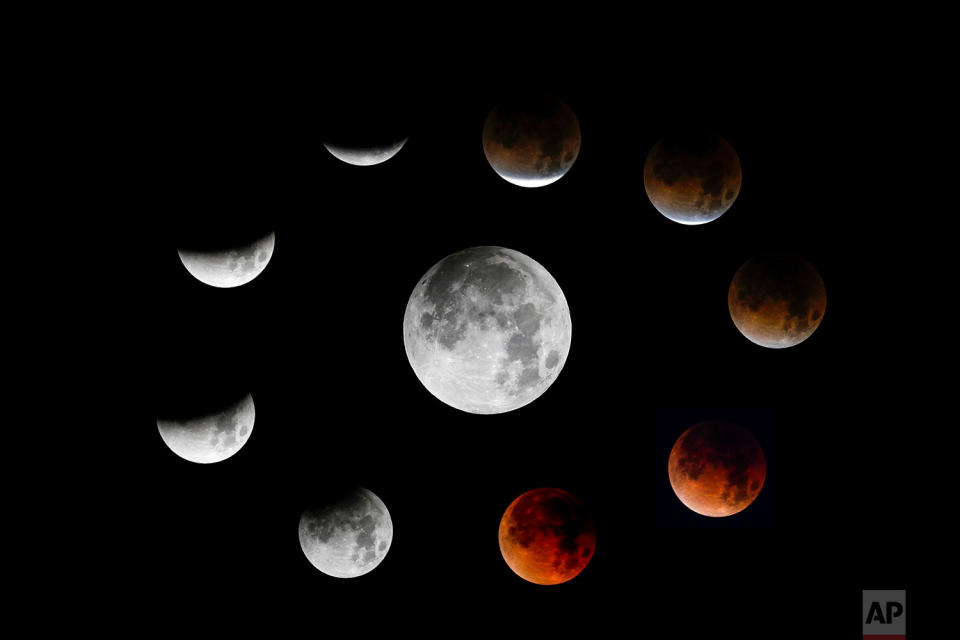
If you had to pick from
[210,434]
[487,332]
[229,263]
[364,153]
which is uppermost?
[364,153]

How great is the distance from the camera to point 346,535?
22.3 feet

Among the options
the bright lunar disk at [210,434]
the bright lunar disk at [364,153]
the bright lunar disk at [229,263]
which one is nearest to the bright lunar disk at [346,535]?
the bright lunar disk at [210,434]

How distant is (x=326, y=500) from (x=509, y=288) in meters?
2.95

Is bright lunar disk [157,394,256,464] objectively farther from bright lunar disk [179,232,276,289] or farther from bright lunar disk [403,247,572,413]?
bright lunar disk [403,247,572,413]

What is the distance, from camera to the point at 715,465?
6516 millimetres

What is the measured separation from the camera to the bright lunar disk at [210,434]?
6965mm

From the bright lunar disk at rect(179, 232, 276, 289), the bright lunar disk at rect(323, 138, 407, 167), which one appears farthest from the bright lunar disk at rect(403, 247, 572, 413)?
the bright lunar disk at rect(179, 232, 276, 289)

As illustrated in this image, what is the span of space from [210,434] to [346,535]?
1794 millimetres

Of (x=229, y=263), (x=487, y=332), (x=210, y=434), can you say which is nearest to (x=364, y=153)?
(x=229, y=263)

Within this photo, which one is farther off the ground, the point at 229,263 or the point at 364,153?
the point at 364,153

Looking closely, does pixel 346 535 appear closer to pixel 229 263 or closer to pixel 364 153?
pixel 229 263

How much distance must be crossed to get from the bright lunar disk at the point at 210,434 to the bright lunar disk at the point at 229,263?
133 centimetres

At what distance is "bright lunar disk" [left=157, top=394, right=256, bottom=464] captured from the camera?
22.9 feet

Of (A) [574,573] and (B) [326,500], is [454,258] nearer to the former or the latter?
(B) [326,500]
